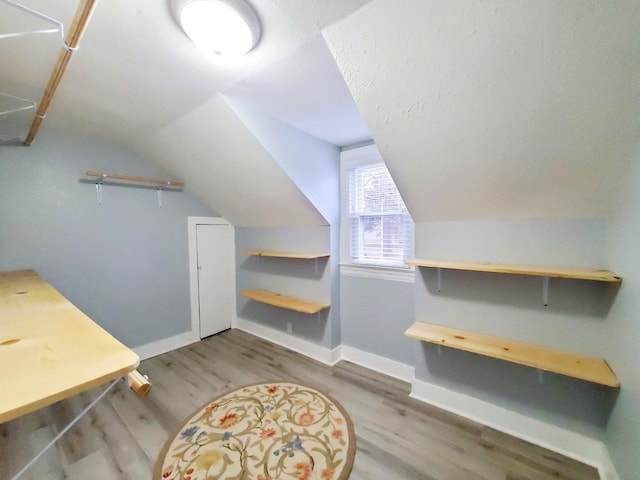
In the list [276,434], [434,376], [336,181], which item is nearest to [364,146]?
[336,181]

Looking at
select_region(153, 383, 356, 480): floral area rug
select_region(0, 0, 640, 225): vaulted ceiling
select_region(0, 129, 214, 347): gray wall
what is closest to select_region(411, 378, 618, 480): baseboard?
select_region(153, 383, 356, 480): floral area rug

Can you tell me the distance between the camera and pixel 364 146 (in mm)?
2648

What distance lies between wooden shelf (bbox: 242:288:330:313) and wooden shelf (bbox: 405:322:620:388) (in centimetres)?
102

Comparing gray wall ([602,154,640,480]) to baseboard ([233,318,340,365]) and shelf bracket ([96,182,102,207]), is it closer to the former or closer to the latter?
baseboard ([233,318,340,365])

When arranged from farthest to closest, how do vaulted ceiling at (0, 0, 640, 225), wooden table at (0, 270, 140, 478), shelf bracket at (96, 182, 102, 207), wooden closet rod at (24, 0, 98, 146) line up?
1. shelf bracket at (96, 182, 102, 207)
2. vaulted ceiling at (0, 0, 640, 225)
3. wooden closet rod at (24, 0, 98, 146)
4. wooden table at (0, 270, 140, 478)

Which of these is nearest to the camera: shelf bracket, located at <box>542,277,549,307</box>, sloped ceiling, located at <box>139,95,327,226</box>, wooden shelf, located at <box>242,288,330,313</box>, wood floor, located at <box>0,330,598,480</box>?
wood floor, located at <box>0,330,598,480</box>

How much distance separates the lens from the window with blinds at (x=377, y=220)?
2.48 metres

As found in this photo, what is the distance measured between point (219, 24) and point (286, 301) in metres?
2.40

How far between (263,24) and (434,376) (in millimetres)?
2505

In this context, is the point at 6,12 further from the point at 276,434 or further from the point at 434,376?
the point at 434,376

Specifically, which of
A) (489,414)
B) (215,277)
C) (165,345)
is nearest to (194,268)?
(215,277)

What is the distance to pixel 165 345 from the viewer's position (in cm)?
306

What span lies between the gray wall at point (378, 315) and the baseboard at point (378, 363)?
0.04 metres

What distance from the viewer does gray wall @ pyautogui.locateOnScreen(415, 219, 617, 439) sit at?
5.14 ft
